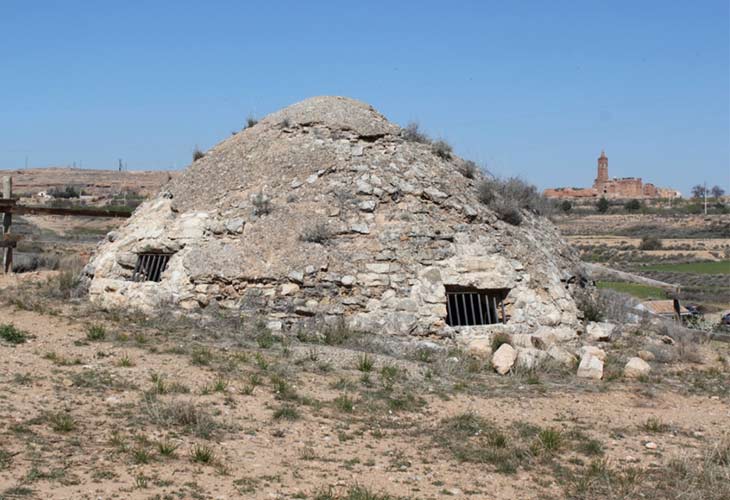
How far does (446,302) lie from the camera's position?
400 inches

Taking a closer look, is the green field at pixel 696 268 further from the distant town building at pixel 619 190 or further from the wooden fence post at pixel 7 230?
the distant town building at pixel 619 190

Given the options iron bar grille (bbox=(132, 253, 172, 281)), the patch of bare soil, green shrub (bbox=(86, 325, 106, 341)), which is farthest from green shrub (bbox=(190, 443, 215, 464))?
iron bar grille (bbox=(132, 253, 172, 281))

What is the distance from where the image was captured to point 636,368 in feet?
30.0

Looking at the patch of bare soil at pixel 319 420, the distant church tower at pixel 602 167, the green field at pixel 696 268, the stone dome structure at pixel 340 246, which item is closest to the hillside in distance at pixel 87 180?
the green field at pixel 696 268

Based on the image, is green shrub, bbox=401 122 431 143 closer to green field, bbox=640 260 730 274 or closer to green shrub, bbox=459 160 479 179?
green shrub, bbox=459 160 479 179

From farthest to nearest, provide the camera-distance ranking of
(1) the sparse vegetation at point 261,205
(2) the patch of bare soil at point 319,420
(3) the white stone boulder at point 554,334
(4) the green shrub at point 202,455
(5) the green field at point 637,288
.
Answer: (5) the green field at point 637,288 < (1) the sparse vegetation at point 261,205 < (3) the white stone boulder at point 554,334 < (4) the green shrub at point 202,455 < (2) the patch of bare soil at point 319,420

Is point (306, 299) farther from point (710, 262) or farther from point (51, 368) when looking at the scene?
point (710, 262)

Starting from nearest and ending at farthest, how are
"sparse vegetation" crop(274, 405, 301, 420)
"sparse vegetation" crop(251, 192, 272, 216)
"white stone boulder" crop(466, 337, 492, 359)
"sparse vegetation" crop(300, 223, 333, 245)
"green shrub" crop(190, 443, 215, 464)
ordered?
"green shrub" crop(190, 443, 215, 464), "sparse vegetation" crop(274, 405, 301, 420), "white stone boulder" crop(466, 337, 492, 359), "sparse vegetation" crop(300, 223, 333, 245), "sparse vegetation" crop(251, 192, 272, 216)

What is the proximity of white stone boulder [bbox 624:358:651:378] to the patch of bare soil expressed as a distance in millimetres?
141

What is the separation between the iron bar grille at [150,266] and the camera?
1138 centimetres

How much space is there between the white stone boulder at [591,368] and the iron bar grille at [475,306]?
1.54 m

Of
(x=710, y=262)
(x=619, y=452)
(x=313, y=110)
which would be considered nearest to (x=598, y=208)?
(x=710, y=262)

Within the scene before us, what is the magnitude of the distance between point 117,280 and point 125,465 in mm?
6382

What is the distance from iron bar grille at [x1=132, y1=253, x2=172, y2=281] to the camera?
37.3 feet
